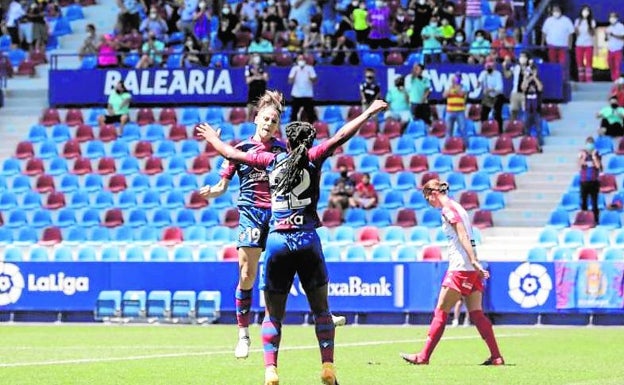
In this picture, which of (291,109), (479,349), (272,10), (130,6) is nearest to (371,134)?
(291,109)

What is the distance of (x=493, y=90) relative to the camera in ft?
111

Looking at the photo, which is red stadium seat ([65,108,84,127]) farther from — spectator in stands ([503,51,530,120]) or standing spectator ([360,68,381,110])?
spectator in stands ([503,51,530,120])

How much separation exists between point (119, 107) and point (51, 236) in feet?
16.9

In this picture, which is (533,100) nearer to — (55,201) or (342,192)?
(342,192)

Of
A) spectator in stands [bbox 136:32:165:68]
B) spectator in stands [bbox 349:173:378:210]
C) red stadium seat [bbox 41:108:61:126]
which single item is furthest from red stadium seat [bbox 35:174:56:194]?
spectator in stands [bbox 349:173:378:210]

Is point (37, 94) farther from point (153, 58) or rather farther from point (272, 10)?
point (272, 10)

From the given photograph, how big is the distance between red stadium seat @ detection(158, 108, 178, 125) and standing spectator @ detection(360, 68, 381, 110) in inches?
198

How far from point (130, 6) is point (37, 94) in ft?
10.7

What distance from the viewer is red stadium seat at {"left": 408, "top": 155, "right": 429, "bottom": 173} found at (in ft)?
109

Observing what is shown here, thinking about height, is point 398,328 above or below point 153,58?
below

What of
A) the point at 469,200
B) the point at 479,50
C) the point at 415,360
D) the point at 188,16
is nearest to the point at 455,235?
the point at 415,360

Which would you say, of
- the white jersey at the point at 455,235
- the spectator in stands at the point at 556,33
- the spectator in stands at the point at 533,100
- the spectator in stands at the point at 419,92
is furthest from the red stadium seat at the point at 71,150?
the white jersey at the point at 455,235

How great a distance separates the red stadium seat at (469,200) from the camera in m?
31.6

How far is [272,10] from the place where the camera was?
1465 inches
